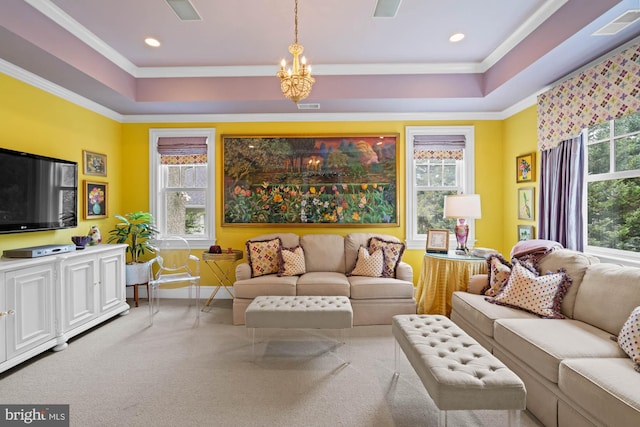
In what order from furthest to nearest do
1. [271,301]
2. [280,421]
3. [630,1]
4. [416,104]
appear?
[416,104] → [271,301] → [630,1] → [280,421]

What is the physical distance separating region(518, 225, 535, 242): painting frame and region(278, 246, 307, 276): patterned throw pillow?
282 centimetres

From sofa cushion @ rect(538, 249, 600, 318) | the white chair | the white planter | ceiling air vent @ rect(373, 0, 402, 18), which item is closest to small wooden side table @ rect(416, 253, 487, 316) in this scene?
sofa cushion @ rect(538, 249, 600, 318)

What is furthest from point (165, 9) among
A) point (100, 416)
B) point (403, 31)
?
point (100, 416)

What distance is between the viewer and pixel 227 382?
93.7 inches

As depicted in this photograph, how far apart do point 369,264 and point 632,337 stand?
2.40 metres

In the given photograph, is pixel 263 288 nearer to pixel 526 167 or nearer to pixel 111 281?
pixel 111 281

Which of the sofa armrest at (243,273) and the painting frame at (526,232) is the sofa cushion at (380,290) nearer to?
the sofa armrest at (243,273)

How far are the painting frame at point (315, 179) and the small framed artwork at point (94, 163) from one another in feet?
5.14

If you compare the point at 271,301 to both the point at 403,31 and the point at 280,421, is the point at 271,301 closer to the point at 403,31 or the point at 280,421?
the point at 280,421

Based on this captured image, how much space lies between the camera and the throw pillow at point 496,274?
2.96 metres

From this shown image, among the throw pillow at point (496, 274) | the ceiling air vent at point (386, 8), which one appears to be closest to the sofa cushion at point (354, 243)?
the throw pillow at point (496, 274)

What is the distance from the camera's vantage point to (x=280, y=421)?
194 centimetres

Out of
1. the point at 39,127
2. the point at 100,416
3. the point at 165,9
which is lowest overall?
the point at 100,416

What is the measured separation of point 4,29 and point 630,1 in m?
4.47
